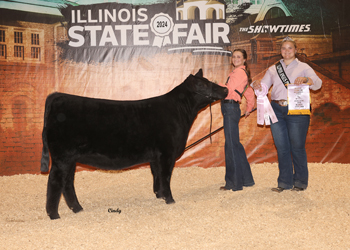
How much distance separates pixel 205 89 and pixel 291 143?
1.35 m

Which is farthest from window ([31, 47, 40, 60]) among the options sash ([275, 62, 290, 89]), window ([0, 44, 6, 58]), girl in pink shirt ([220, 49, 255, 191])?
sash ([275, 62, 290, 89])

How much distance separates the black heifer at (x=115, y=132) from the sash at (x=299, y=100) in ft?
2.71

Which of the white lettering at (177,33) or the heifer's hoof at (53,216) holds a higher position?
the white lettering at (177,33)

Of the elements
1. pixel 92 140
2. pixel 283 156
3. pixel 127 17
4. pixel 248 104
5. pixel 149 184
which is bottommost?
pixel 149 184

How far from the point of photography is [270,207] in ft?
11.6

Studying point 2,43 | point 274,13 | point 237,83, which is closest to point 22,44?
point 2,43

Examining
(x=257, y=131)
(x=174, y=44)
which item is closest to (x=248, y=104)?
(x=257, y=131)

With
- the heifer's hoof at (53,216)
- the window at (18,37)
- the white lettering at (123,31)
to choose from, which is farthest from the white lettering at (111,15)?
the heifer's hoof at (53,216)

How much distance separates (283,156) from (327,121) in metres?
2.45

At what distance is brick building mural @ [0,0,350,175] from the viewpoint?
574 centimetres

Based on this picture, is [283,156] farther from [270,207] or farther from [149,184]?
[149,184]

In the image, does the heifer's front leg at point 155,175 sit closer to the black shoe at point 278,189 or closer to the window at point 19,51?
the black shoe at point 278,189

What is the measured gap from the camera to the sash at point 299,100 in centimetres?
386

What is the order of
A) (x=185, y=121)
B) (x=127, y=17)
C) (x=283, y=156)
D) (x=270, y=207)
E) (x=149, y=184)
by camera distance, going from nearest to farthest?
1. (x=270, y=207)
2. (x=185, y=121)
3. (x=283, y=156)
4. (x=149, y=184)
5. (x=127, y=17)
